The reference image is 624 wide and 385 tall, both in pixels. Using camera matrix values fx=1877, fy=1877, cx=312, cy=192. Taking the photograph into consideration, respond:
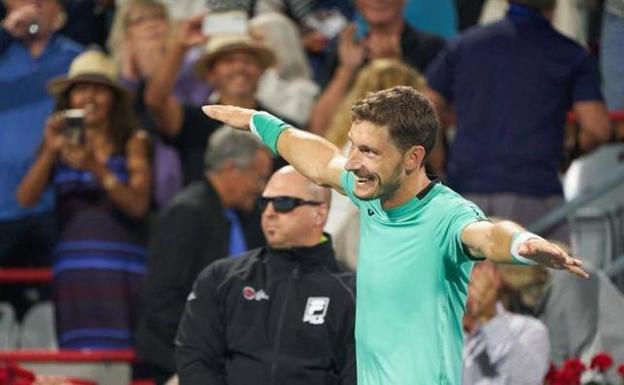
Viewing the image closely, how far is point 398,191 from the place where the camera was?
6125mm

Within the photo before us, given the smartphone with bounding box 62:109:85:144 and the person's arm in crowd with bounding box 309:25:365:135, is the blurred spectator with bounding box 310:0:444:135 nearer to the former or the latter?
the person's arm in crowd with bounding box 309:25:365:135

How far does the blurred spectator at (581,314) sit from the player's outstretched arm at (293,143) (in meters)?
2.73

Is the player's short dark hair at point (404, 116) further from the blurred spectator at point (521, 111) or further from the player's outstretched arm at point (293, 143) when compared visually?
the blurred spectator at point (521, 111)

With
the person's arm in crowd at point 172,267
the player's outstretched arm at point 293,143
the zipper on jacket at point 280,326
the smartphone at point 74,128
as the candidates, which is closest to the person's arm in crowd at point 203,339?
the zipper on jacket at point 280,326

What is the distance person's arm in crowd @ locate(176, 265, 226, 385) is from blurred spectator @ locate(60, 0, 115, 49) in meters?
4.34

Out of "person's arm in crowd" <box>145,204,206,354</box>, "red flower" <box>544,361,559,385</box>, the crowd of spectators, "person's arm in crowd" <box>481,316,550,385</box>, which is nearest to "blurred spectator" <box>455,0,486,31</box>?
the crowd of spectators

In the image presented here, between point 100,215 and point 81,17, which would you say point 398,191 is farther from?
point 81,17

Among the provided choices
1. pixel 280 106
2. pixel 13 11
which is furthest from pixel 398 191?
pixel 13 11

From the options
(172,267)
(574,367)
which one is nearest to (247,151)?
(172,267)

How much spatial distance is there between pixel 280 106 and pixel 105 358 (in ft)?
7.11

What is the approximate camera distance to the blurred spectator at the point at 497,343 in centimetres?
841

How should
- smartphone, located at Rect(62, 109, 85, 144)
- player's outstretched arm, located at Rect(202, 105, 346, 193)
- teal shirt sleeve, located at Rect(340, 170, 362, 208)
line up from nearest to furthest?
teal shirt sleeve, located at Rect(340, 170, 362, 208) < player's outstretched arm, located at Rect(202, 105, 346, 193) < smartphone, located at Rect(62, 109, 85, 144)

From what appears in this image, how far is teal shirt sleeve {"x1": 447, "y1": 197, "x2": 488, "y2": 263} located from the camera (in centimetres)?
593

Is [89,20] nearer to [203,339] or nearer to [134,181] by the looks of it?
[134,181]
